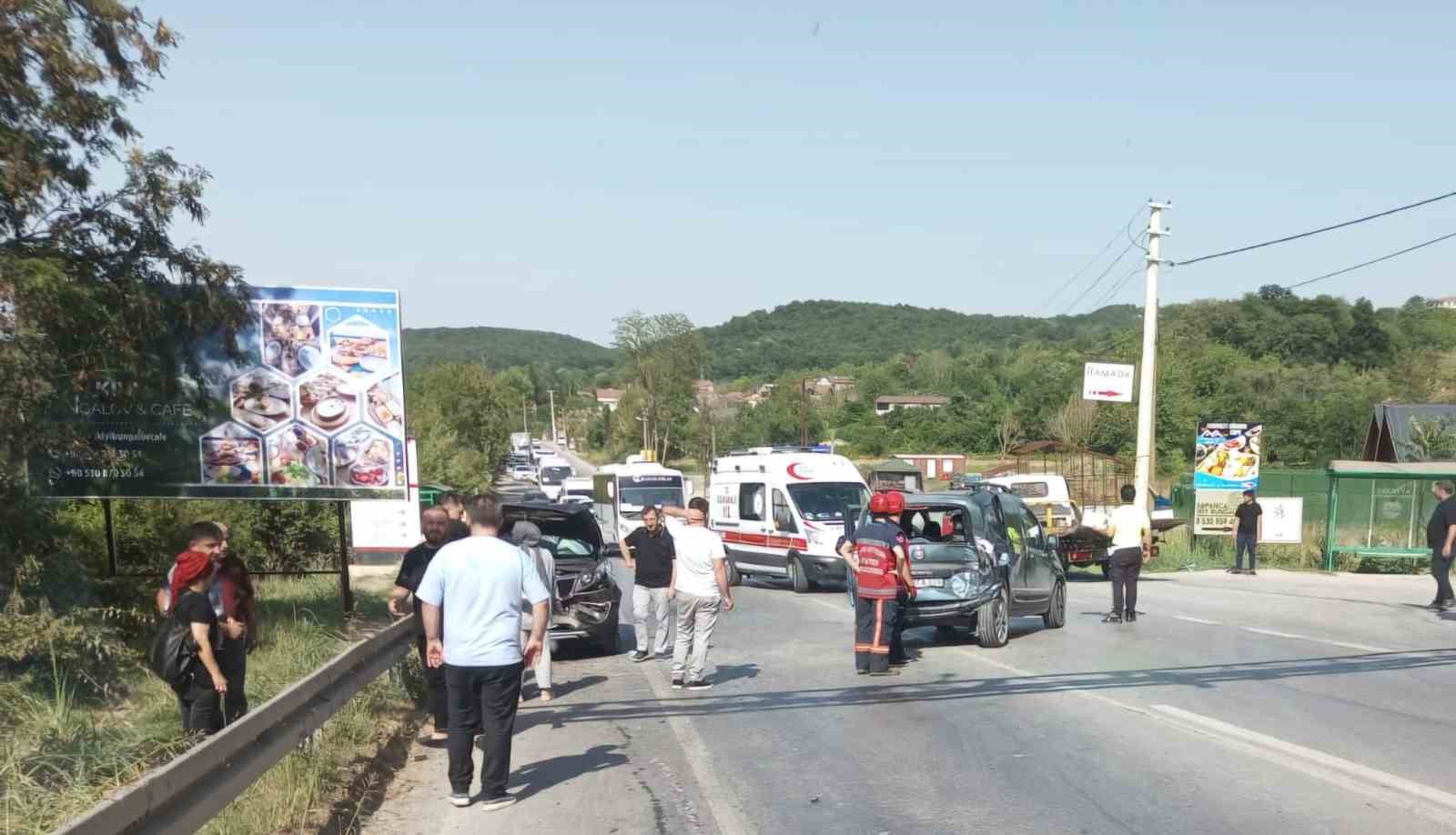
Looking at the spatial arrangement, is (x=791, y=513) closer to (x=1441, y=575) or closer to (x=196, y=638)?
(x=1441, y=575)

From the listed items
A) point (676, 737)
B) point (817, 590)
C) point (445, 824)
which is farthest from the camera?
point (817, 590)

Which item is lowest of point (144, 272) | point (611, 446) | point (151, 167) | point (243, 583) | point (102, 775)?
point (611, 446)

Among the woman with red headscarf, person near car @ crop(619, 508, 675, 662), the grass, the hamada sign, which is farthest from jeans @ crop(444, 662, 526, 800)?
the hamada sign

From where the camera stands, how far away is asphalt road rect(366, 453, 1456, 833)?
6379 millimetres

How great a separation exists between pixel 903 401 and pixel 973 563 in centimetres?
11642

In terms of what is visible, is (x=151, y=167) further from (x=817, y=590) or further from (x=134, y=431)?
(x=817, y=590)

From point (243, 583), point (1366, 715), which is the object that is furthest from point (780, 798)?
point (1366, 715)

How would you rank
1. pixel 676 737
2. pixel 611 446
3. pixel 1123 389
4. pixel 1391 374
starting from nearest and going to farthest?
1. pixel 676 737
2. pixel 1123 389
3. pixel 1391 374
4. pixel 611 446

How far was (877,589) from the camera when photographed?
1084cm

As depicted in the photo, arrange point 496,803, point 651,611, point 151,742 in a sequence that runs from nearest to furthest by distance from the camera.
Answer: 1. point 496,803
2. point 151,742
3. point 651,611

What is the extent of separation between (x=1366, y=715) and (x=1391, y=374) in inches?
3779

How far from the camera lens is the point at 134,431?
13.0 m

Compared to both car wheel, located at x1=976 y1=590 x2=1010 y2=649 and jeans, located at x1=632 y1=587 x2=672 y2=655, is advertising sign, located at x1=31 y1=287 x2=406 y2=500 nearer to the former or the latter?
jeans, located at x1=632 y1=587 x2=672 y2=655

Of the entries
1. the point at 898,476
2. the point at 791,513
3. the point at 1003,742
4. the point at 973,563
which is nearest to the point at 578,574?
the point at 973,563
